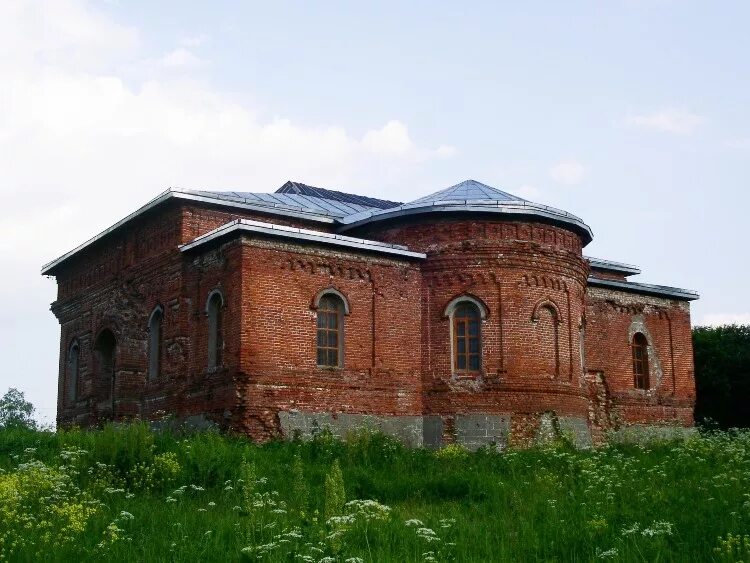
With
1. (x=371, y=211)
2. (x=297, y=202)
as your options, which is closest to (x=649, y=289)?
(x=371, y=211)

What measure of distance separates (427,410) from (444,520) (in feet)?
31.7

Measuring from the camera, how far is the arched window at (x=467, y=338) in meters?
18.8

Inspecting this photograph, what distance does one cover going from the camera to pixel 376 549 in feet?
26.0

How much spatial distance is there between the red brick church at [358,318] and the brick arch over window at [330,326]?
29 millimetres

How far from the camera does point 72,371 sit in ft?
77.9

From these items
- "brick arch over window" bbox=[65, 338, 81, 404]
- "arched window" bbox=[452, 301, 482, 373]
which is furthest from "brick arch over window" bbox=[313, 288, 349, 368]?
"brick arch over window" bbox=[65, 338, 81, 404]

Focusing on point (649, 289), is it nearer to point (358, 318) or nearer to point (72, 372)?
point (358, 318)

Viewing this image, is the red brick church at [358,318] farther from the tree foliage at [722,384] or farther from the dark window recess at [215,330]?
the tree foliage at [722,384]

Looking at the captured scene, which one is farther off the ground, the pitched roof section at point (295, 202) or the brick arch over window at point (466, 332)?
the pitched roof section at point (295, 202)

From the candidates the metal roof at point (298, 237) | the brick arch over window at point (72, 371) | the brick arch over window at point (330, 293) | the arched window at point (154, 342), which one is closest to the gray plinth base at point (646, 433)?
the metal roof at point (298, 237)

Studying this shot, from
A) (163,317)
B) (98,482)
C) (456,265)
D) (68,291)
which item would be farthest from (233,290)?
(68,291)

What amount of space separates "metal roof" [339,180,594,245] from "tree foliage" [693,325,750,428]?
40.3ft

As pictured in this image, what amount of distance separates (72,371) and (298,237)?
31.7ft

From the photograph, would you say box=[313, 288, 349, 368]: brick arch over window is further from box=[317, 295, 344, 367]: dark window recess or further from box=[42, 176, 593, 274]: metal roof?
box=[42, 176, 593, 274]: metal roof
